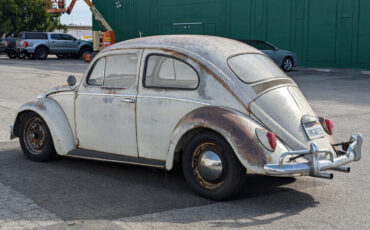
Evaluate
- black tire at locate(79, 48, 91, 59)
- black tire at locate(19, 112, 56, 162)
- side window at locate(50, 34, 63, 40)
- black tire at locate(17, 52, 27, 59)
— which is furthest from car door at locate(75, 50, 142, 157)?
black tire at locate(79, 48, 91, 59)

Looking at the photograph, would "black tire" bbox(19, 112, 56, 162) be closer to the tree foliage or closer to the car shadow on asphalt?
the car shadow on asphalt

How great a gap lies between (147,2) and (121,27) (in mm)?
3719

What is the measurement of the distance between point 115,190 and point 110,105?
1083 mm

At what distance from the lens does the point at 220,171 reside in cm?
543

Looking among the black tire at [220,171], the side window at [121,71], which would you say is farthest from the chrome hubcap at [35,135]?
the black tire at [220,171]

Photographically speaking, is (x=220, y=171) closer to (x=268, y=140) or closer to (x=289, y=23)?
(x=268, y=140)

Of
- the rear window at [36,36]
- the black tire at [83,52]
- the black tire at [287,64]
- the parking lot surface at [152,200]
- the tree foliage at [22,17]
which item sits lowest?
the parking lot surface at [152,200]

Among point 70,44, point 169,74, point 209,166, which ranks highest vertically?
point 70,44

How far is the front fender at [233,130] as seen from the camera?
5.14m

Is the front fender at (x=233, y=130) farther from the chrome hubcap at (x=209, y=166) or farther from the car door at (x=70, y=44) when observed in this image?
the car door at (x=70, y=44)

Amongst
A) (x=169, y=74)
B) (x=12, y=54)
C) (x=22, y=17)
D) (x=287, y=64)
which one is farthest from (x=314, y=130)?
(x=22, y=17)

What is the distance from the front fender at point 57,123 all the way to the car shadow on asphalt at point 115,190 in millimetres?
287

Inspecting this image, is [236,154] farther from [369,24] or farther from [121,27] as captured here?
[121,27]

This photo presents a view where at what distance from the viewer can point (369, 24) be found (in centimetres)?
2642
